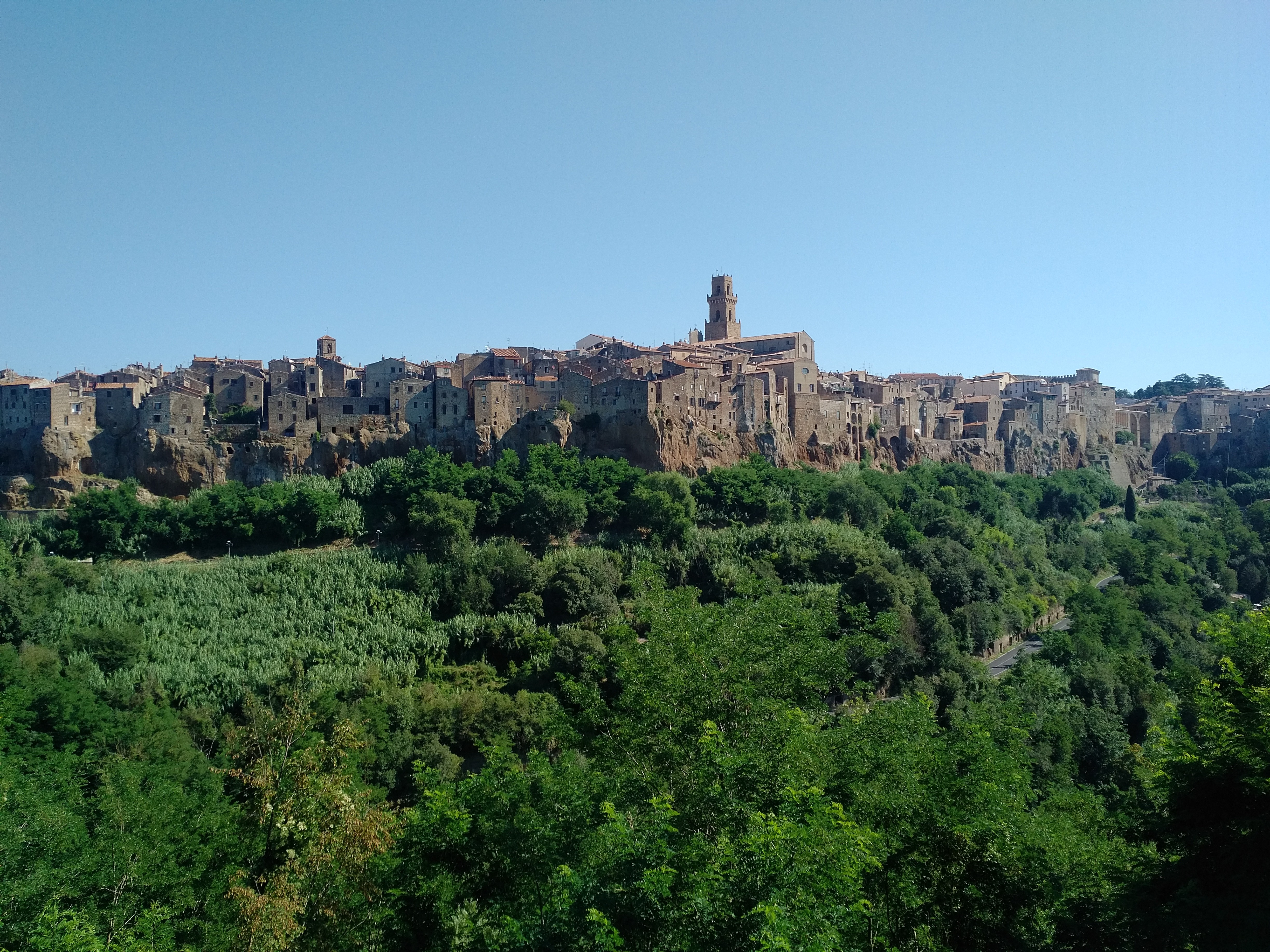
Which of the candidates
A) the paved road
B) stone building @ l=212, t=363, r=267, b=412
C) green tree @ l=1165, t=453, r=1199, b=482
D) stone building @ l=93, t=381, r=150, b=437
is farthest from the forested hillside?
green tree @ l=1165, t=453, r=1199, b=482

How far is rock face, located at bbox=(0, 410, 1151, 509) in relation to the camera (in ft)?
164

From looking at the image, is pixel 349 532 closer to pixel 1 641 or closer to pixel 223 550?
pixel 223 550

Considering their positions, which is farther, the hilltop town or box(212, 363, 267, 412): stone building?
box(212, 363, 267, 412): stone building

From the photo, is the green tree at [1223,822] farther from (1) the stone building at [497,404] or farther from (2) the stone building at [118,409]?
(2) the stone building at [118,409]

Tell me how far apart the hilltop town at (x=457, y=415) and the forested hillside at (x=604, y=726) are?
3.34 metres

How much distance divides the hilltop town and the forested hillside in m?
3.34

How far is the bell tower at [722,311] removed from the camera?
3671 inches

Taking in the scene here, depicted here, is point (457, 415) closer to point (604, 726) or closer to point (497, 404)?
point (497, 404)

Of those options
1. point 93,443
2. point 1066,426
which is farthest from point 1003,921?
point 1066,426

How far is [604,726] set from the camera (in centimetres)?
2041

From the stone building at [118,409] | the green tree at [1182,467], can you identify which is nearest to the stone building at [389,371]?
the stone building at [118,409]

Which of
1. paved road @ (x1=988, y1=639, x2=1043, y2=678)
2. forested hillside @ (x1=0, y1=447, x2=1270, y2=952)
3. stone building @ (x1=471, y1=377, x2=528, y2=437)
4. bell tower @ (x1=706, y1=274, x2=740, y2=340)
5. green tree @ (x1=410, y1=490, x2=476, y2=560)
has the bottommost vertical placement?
paved road @ (x1=988, y1=639, x2=1043, y2=678)

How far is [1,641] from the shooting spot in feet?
120

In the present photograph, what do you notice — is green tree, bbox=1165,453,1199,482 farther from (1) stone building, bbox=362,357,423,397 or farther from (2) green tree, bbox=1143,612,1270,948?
(2) green tree, bbox=1143,612,1270,948
